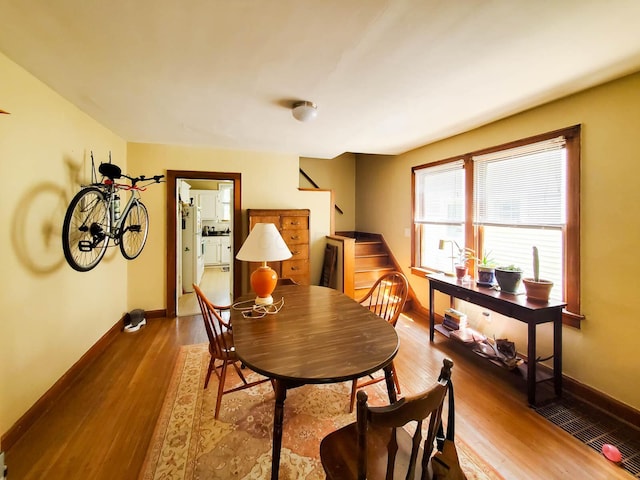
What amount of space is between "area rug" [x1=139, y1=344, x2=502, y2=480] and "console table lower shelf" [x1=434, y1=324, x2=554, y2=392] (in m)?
1.02

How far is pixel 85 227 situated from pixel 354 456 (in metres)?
2.60

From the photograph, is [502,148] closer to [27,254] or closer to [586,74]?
[586,74]

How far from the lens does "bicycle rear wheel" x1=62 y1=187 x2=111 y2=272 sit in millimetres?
2088

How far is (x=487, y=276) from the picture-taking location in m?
2.69

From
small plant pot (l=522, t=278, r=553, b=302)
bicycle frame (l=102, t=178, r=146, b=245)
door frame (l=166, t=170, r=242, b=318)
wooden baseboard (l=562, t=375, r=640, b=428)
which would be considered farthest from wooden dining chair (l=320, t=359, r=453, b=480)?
door frame (l=166, t=170, r=242, b=318)

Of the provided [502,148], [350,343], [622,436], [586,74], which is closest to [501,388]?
[622,436]

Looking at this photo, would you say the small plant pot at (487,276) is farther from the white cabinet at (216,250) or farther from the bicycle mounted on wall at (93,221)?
the white cabinet at (216,250)

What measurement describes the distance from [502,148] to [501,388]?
7.31 ft

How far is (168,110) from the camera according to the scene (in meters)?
2.53

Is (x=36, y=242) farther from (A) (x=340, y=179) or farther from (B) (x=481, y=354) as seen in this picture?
(A) (x=340, y=179)

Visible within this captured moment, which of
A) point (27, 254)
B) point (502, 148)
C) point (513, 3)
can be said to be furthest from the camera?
point (502, 148)

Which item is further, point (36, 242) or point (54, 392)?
point (54, 392)

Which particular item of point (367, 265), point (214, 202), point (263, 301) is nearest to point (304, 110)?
point (263, 301)

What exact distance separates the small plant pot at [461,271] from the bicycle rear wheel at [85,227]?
3463 mm
